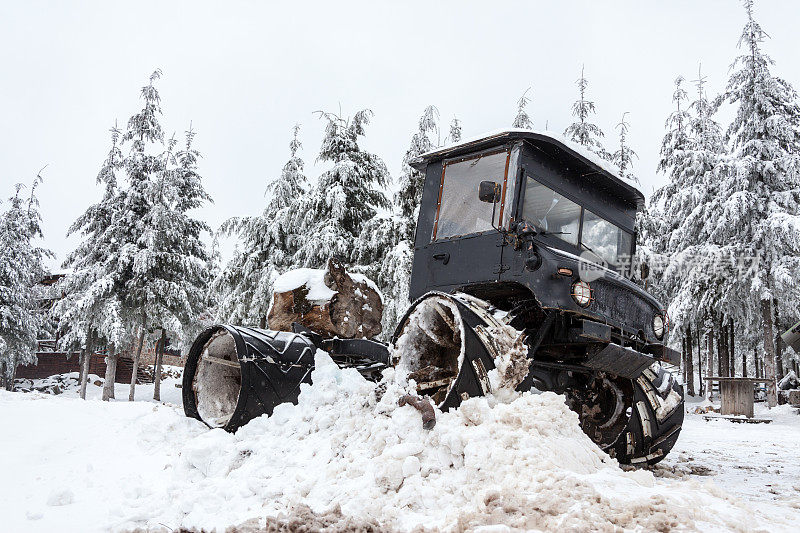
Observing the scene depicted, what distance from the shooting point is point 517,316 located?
5.25 metres

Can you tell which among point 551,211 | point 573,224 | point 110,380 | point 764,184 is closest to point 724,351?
point 764,184

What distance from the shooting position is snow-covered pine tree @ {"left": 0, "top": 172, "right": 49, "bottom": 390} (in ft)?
79.0

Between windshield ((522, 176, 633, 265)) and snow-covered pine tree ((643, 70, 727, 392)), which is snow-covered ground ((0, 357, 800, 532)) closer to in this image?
windshield ((522, 176, 633, 265))

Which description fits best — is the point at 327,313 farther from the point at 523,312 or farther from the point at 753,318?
the point at 753,318

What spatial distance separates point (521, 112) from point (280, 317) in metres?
15.2

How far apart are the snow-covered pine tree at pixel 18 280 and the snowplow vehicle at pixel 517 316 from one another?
73.4 feet

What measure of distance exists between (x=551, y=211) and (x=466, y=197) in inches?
34.1

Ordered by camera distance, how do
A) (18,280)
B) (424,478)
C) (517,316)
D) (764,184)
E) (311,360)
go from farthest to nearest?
(18,280), (764,184), (311,360), (517,316), (424,478)

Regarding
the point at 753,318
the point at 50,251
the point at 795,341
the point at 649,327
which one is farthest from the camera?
the point at 50,251

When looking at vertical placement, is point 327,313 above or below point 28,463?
above

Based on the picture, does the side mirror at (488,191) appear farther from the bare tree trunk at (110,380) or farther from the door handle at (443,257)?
the bare tree trunk at (110,380)

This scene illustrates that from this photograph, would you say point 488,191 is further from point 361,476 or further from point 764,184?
point 764,184

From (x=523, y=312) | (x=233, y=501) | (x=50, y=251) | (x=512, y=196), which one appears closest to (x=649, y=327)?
(x=523, y=312)

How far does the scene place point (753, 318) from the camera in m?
21.0
